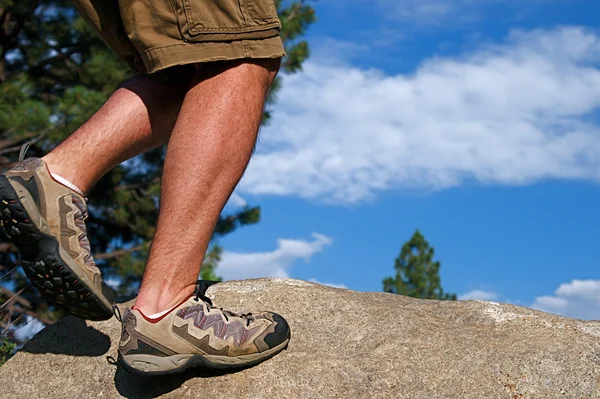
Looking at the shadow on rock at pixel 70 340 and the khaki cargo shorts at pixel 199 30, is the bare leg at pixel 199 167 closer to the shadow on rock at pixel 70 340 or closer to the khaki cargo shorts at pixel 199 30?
the khaki cargo shorts at pixel 199 30

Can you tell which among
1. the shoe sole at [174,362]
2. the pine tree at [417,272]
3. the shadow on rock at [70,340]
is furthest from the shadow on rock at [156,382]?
the pine tree at [417,272]

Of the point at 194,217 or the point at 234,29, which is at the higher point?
the point at 234,29

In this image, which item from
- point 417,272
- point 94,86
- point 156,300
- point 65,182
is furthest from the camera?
point 417,272

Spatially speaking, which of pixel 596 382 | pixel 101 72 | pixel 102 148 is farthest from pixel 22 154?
pixel 101 72

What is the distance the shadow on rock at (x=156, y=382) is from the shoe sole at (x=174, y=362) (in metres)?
0.06

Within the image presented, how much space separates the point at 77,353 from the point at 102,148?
76cm

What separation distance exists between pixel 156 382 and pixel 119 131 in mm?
803

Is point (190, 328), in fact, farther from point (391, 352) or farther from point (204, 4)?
point (204, 4)

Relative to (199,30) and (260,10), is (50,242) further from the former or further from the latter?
(260,10)

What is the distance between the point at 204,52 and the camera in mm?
1975

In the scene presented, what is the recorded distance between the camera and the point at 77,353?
2480 millimetres

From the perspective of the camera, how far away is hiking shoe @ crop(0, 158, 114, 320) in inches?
79.9

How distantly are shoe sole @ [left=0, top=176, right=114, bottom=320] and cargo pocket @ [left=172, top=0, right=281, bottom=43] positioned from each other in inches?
27.2

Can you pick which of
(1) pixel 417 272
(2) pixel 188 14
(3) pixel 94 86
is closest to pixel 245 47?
(2) pixel 188 14
